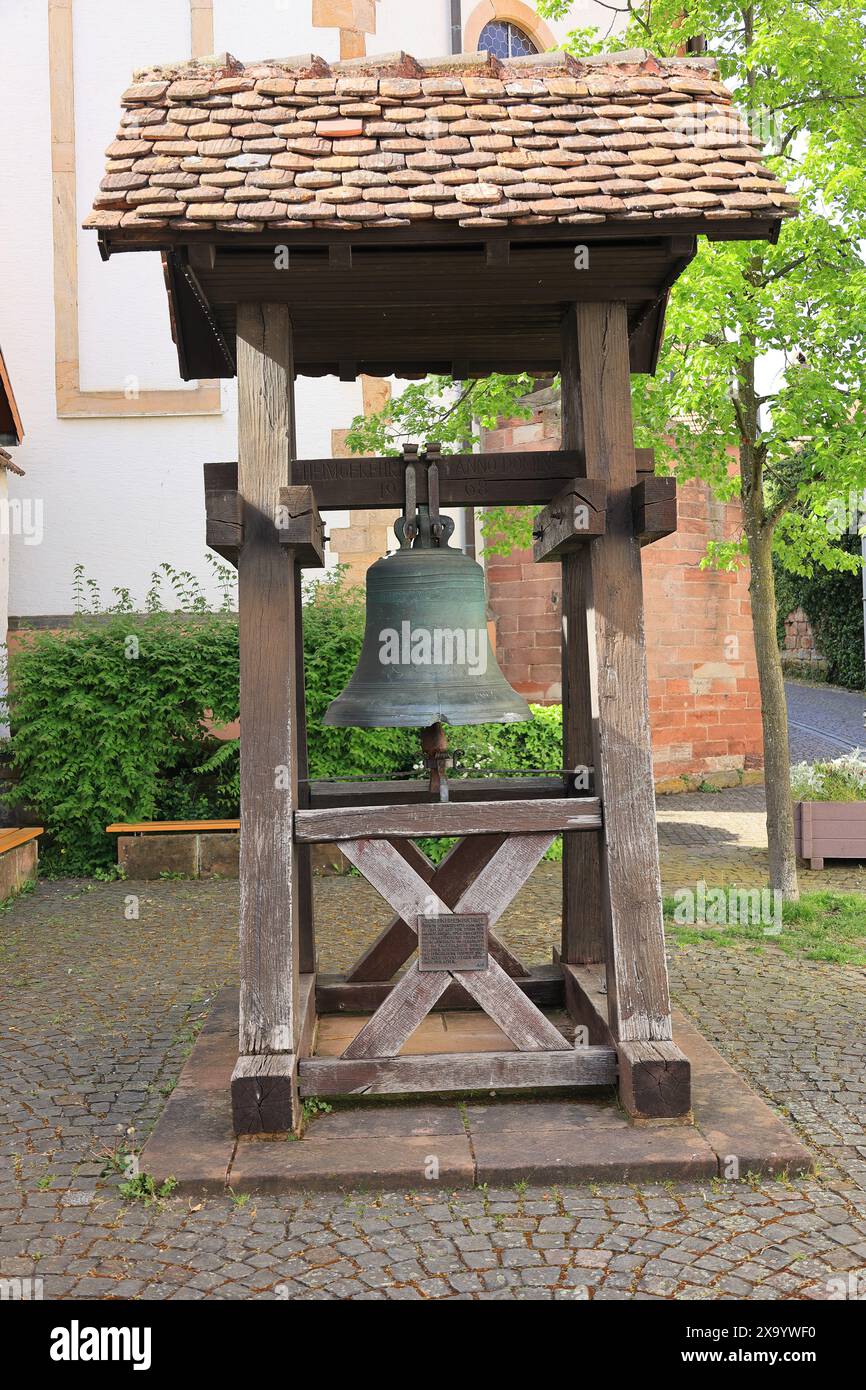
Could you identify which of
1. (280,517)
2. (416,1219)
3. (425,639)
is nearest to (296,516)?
(280,517)

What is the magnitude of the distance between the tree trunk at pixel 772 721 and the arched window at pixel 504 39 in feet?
28.5

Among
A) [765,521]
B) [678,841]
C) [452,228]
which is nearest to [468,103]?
[452,228]

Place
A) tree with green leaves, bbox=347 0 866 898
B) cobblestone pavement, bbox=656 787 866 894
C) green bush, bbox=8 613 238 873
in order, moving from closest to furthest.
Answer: tree with green leaves, bbox=347 0 866 898, cobblestone pavement, bbox=656 787 866 894, green bush, bbox=8 613 238 873

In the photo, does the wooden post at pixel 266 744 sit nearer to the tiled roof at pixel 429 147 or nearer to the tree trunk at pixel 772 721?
the tiled roof at pixel 429 147

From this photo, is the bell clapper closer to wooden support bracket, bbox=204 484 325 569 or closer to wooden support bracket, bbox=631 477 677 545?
wooden support bracket, bbox=204 484 325 569

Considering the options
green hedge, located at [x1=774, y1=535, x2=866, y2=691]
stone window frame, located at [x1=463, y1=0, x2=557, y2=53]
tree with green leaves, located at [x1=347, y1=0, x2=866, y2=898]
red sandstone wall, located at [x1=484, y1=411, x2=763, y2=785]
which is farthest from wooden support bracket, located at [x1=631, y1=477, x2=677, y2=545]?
green hedge, located at [x1=774, y1=535, x2=866, y2=691]

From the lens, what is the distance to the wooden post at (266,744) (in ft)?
12.9

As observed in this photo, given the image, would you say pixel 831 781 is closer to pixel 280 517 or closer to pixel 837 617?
pixel 280 517

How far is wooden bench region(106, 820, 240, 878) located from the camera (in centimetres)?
972

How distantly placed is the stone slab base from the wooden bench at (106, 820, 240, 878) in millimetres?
5475

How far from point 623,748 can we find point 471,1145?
1.39 m

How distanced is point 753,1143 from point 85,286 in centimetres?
1111

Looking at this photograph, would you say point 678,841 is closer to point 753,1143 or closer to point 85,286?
point 753,1143

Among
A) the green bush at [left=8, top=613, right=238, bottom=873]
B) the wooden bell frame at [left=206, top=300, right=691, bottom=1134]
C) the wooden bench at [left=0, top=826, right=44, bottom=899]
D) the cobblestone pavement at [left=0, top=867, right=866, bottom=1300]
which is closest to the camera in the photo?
the cobblestone pavement at [left=0, top=867, right=866, bottom=1300]
